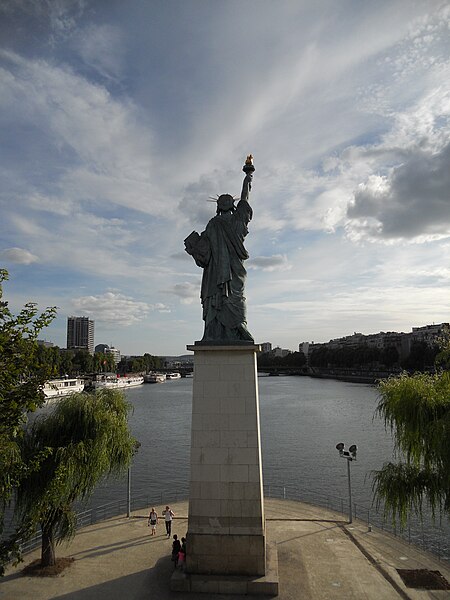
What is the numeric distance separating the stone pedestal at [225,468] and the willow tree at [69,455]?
324 centimetres

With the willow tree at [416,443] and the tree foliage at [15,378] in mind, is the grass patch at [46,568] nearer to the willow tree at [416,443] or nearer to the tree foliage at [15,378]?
the tree foliage at [15,378]

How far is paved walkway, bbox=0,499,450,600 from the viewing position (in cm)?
1109

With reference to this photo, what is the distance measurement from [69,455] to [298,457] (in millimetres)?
22159

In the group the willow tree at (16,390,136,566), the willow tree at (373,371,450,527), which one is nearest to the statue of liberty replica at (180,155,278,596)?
the willow tree at (16,390,136,566)

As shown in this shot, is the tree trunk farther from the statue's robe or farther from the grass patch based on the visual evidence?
the statue's robe

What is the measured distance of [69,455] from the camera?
12.8 metres

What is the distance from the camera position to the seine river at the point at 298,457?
23062mm

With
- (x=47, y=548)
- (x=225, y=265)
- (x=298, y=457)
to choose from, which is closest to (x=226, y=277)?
(x=225, y=265)

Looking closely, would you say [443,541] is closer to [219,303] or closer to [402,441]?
[402,441]

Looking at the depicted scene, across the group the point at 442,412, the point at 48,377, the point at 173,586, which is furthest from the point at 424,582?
the point at 48,377

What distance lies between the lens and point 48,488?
1200 cm

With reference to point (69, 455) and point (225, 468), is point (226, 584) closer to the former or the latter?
point (225, 468)

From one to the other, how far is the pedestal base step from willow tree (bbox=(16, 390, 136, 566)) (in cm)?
352

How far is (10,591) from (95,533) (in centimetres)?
408
